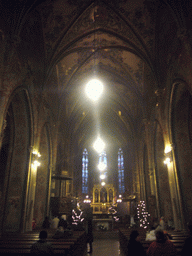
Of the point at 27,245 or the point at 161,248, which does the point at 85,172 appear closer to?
the point at 27,245

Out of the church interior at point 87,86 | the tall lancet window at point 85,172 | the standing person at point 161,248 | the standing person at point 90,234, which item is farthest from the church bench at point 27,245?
the tall lancet window at point 85,172

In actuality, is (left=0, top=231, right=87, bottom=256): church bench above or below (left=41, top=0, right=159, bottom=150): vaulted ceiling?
below

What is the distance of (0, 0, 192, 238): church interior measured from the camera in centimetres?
866

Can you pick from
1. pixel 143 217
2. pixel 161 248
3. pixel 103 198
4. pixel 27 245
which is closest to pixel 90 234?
pixel 27 245

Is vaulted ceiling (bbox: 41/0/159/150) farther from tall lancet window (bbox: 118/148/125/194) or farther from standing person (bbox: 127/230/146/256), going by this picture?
standing person (bbox: 127/230/146/256)

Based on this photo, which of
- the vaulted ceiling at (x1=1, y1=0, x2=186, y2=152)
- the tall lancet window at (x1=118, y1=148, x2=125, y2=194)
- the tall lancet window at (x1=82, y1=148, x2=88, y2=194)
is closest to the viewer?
the vaulted ceiling at (x1=1, y1=0, x2=186, y2=152)

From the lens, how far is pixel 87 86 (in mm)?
13008

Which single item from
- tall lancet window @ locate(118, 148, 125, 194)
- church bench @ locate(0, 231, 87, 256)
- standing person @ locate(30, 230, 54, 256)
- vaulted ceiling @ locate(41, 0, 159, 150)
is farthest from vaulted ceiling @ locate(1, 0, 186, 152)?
tall lancet window @ locate(118, 148, 125, 194)

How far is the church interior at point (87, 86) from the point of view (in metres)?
8.66

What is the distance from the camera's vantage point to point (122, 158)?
28422 mm

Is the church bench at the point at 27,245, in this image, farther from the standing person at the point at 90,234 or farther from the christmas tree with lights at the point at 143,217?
the christmas tree with lights at the point at 143,217

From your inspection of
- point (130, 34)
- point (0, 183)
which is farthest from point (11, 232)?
point (130, 34)

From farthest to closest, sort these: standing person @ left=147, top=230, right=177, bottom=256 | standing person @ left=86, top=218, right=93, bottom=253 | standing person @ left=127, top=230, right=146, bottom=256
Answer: standing person @ left=86, top=218, right=93, bottom=253
standing person @ left=127, top=230, right=146, bottom=256
standing person @ left=147, top=230, right=177, bottom=256

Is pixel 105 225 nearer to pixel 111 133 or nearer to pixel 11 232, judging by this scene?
pixel 11 232
